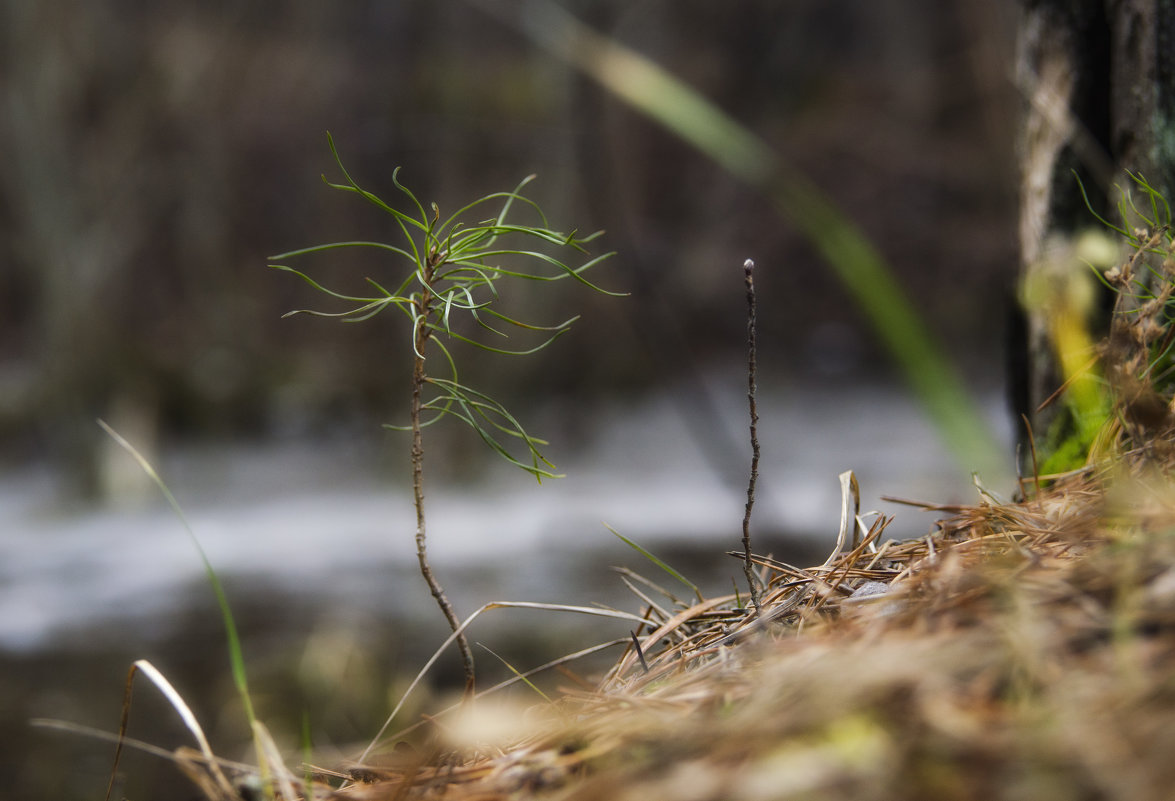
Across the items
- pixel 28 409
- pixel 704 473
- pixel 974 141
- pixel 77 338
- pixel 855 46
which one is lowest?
pixel 704 473

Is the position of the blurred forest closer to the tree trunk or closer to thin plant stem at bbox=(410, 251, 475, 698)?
the tree trunk

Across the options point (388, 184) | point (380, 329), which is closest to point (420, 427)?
point (388, 184)

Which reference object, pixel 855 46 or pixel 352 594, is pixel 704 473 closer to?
pixel 352 594

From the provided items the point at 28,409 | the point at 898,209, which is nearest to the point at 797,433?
the point at 898,209

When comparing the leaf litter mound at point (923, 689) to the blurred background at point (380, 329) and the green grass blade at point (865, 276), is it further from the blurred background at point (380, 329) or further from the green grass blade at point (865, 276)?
the blurred background at point (380, 329)

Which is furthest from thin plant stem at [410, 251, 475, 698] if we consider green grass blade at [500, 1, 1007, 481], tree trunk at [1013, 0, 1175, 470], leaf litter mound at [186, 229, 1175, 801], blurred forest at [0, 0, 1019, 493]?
blurred forest at [0, 0, 1019, 493]
